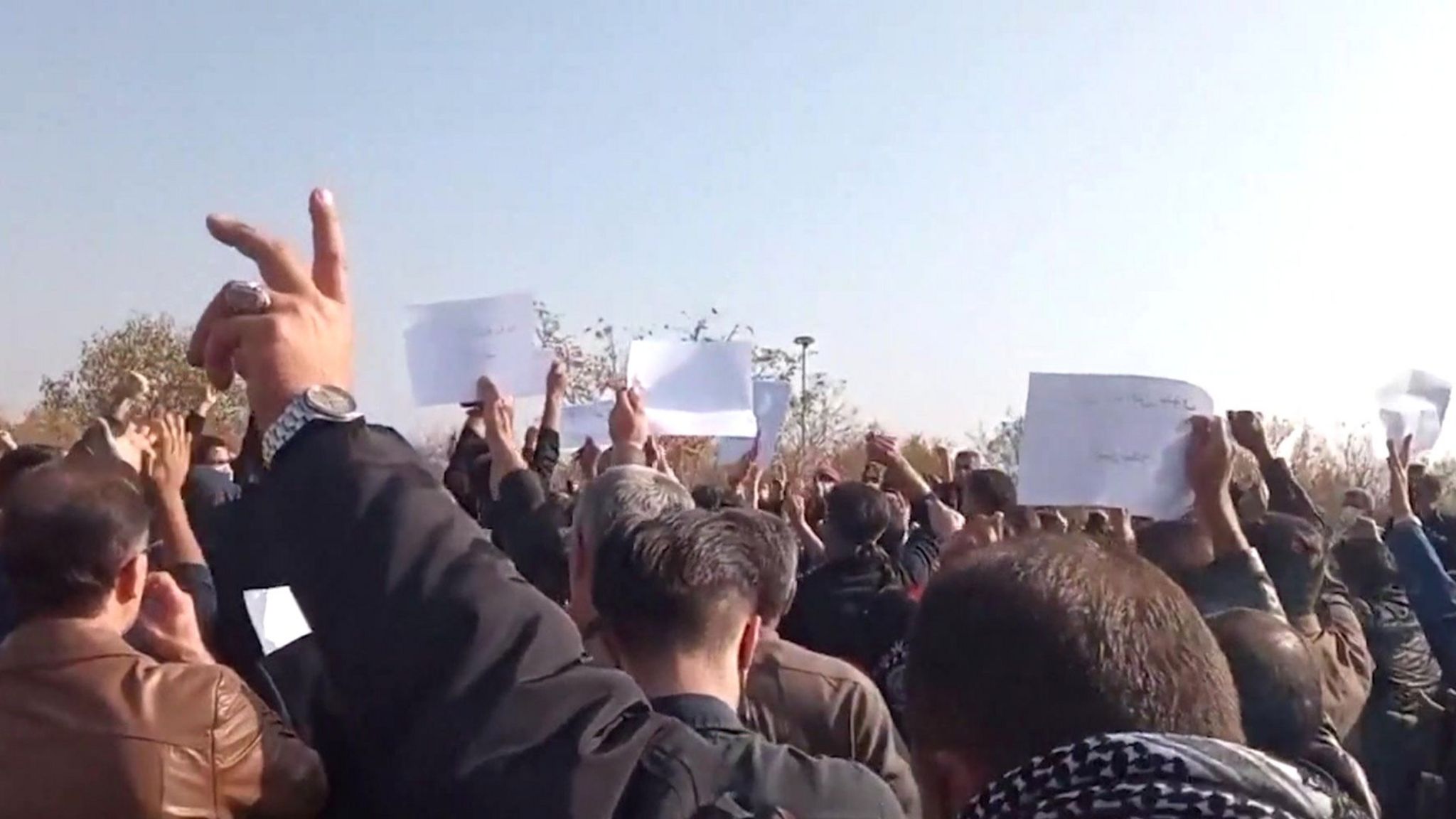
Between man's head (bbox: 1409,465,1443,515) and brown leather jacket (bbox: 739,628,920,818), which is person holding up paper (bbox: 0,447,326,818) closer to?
brown leather jacket (bbox: 739,628,920,818)

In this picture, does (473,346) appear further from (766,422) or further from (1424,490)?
(1424,490)

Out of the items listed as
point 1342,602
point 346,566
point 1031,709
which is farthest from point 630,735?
point 1342,602

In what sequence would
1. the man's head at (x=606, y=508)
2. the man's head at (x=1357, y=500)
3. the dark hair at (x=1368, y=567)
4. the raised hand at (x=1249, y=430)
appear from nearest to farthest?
the man's head at (x=606, y=508) < the dark hair at (x=1368, y=567) < the raised hand at (x=1249, y=430) < the man's head at (x=1357, y=500)

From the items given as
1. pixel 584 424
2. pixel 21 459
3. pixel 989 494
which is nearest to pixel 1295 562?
pixel 989 494

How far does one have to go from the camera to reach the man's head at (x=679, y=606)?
2.70m

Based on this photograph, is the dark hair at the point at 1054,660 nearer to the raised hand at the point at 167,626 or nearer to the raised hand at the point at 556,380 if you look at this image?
the raised hand at the point at 167,626

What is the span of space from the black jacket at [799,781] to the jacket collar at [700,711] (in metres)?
0.04

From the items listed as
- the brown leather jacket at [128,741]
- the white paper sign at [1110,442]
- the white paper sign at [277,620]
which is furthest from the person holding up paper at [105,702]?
the white paper sign at [1110,442]

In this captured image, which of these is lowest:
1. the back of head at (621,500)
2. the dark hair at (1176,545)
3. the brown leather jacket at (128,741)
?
the dark hair at (1176,545)

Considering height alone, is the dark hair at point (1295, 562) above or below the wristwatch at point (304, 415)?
below

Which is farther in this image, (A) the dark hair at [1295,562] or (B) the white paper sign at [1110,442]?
(A) the dark hair at [1295,562]

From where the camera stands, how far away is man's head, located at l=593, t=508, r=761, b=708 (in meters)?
2.70

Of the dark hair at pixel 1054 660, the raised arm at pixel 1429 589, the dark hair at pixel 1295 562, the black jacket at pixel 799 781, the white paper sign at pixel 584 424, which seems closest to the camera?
the dark hair at pixel 1054 660

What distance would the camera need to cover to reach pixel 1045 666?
4.94 ft
